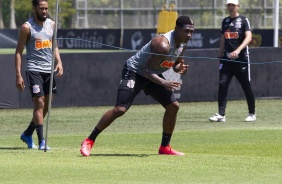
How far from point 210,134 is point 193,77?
22.7 feet

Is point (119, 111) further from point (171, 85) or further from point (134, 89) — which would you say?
point (171, 85)

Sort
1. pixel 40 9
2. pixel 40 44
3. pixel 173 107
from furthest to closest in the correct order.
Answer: pixel 40 44, pixel 40 9, pixel 173 107

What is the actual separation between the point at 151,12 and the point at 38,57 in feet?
115

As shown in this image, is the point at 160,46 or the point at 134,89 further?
the point at 134,89

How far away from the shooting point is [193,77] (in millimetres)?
23297

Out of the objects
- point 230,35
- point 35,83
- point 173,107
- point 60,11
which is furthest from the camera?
point 60,11

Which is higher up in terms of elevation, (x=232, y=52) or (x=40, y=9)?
(x=40, y=9)

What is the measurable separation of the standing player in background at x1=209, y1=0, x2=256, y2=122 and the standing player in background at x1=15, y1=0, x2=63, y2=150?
5.18 m

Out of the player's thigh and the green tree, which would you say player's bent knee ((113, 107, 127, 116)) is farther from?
the green tree

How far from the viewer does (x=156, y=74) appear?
12648 mm

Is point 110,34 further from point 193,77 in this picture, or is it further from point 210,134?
point 210,134

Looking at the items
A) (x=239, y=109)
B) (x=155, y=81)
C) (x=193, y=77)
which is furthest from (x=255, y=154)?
(x=193, y=77)

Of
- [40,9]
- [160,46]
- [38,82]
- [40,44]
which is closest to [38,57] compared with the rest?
[40,44]

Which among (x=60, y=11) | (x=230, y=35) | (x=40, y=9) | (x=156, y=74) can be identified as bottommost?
(x=60, y=11)
